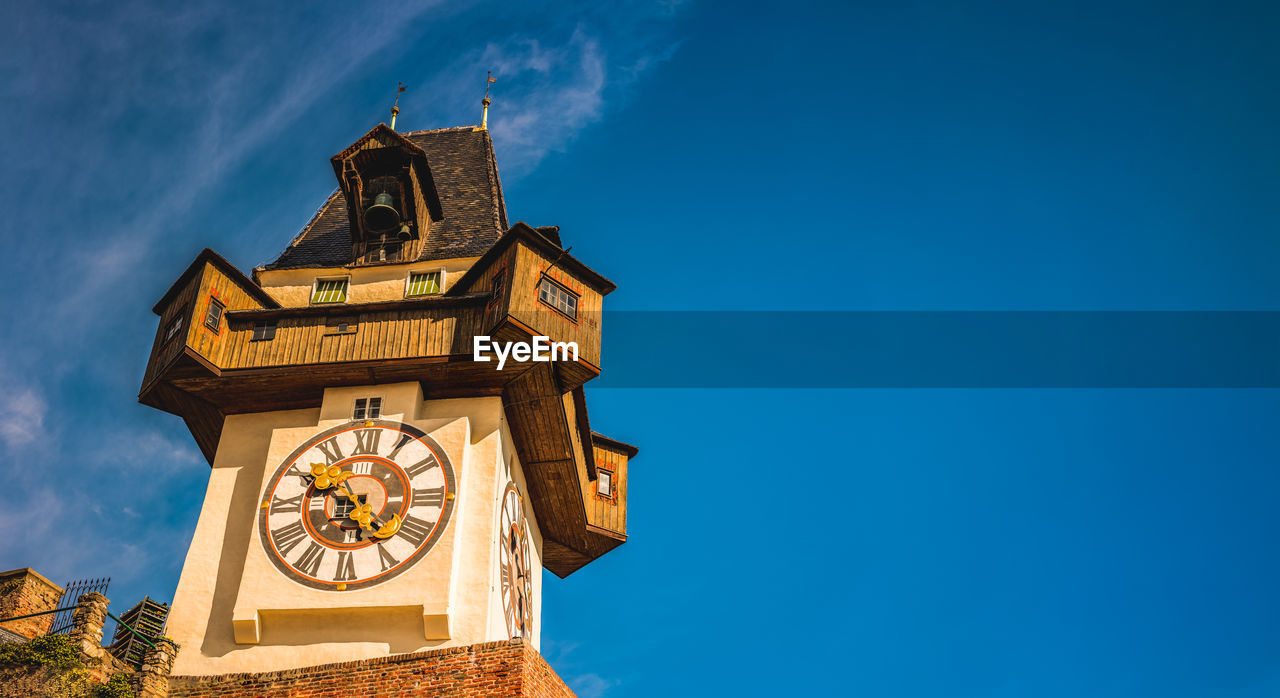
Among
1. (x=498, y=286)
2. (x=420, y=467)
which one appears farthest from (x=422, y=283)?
(x=420, y=467)

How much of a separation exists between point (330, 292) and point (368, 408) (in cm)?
356

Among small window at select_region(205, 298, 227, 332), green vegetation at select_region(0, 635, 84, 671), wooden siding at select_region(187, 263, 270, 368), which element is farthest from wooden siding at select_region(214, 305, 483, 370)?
green vegetation at select_region(0, 635, 84, 671)

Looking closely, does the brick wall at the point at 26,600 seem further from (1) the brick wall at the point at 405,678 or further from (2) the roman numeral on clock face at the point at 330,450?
(2) the roman numeral on clock face at the point at 330,450

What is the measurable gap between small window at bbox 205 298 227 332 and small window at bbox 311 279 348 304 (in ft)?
7.34

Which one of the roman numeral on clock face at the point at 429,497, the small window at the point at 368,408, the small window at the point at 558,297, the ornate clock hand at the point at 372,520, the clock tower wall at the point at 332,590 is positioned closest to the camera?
the clock tower wall at the point at 332,590

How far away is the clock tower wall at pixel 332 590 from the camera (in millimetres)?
18828

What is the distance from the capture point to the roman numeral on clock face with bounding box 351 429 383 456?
2059 centimetres

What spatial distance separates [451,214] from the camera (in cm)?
2603

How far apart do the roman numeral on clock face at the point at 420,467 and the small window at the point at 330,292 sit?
454 cm

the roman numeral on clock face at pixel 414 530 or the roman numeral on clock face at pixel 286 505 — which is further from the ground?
the roman numeral on clock face at pixel 286 505

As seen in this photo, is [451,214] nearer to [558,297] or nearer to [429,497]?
[558,297]

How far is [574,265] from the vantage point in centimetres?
2228

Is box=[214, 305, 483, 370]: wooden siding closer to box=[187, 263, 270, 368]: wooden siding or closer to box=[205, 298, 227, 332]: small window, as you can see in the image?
box=[187, 263, 270, 368]: wooden siding

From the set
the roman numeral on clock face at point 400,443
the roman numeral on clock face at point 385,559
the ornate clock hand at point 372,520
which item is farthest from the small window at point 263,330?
the roman numeral on clock face at point 385,559
